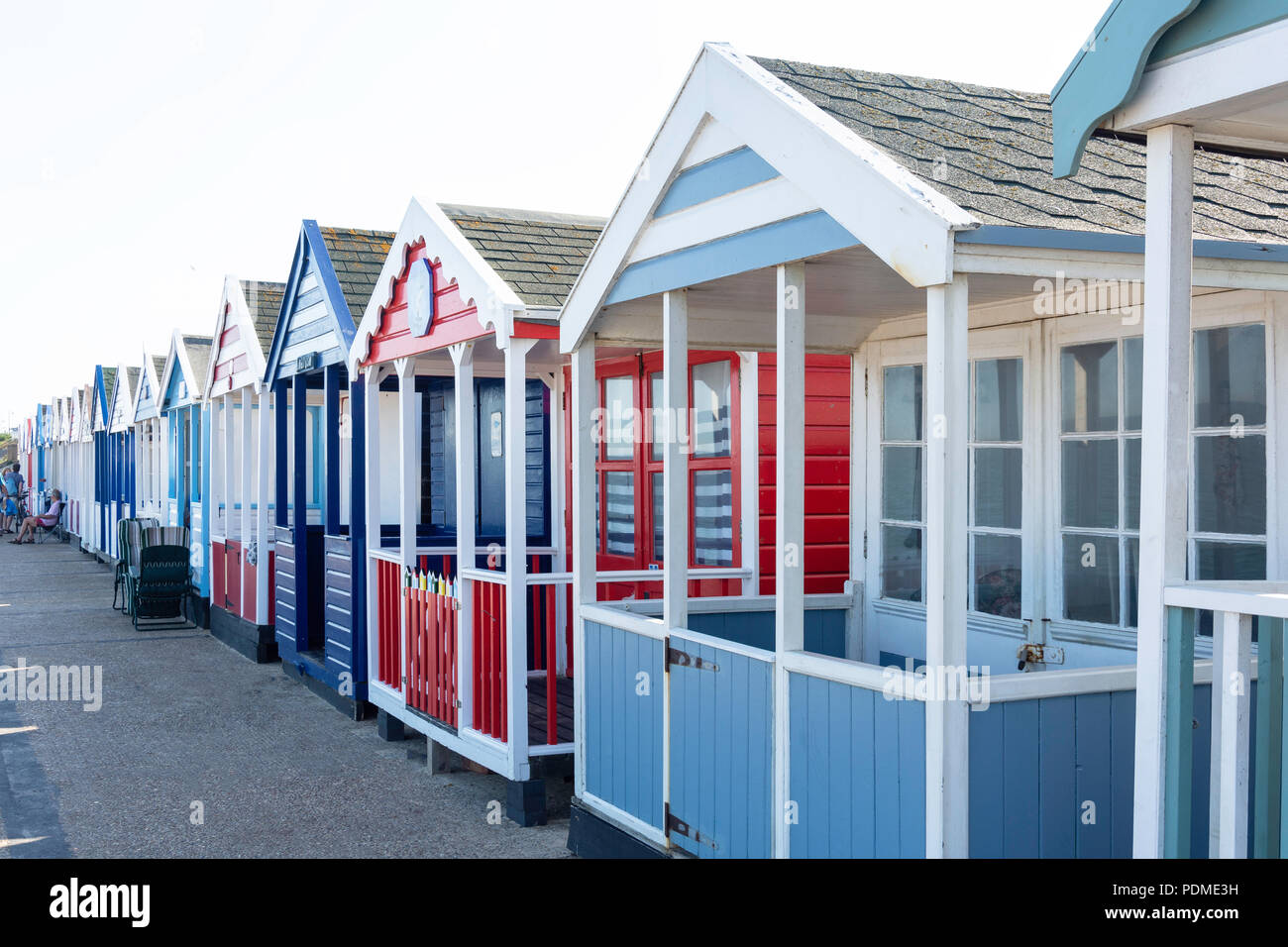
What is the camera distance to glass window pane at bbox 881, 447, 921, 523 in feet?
19.9

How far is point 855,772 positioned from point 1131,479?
168cm

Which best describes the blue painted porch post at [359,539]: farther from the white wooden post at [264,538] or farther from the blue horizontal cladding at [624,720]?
the blue horizontal cladding at [624,720]

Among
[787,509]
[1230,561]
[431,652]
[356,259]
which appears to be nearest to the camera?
[787,509]

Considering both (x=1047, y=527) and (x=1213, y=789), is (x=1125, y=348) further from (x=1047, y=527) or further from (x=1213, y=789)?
(x=1213, y=789)

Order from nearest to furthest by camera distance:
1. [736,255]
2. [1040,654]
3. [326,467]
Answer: [736,255] < [1040,654] < [326,467]

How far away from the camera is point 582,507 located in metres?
6.10

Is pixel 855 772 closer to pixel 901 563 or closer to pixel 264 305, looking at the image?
pixel 901 563

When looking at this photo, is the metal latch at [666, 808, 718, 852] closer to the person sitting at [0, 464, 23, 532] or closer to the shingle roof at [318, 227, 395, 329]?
the shingle roof at [318, 227, 395, 329]

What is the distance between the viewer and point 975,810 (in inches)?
146

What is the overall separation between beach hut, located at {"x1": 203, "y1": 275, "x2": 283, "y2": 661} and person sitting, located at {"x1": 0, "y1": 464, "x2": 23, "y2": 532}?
23.5 metres

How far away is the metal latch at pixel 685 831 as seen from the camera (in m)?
4.97

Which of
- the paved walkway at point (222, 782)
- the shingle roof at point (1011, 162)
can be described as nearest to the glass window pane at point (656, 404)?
the paved walkway at point (222, 782)

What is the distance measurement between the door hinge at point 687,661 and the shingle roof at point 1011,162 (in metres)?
2.05

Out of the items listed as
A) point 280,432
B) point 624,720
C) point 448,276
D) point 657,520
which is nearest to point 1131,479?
point 624,720
